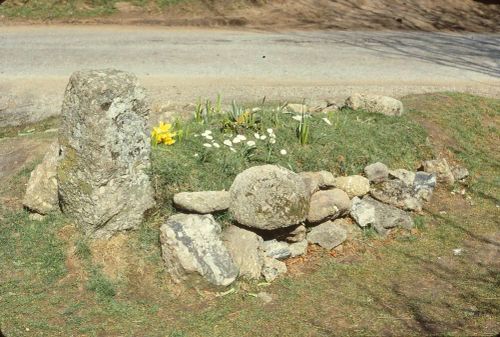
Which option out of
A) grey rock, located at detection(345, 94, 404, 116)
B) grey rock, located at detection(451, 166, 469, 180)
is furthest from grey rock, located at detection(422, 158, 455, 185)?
grey rock, located at detection(345, 94, 404, 116)

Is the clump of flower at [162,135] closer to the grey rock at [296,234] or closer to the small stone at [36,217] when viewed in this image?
the small stone at [36,217]

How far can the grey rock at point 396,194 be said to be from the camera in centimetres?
750

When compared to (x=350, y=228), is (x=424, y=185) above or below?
above

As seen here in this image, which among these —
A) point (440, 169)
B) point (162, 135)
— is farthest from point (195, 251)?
point (440, 169)

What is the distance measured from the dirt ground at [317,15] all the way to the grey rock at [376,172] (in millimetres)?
8087

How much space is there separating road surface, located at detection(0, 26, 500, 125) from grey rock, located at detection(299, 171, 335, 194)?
280cm

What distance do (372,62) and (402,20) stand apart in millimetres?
4975

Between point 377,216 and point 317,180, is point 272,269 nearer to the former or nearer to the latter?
point 317,180

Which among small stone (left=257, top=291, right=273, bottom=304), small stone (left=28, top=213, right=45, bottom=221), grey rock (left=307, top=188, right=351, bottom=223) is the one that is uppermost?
grey rock (left=307, top=188, right=351, bottom=223)

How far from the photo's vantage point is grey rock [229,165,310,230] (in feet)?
20.7

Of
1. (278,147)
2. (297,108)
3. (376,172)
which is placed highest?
(297,108)

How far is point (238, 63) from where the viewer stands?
11555 millimetres

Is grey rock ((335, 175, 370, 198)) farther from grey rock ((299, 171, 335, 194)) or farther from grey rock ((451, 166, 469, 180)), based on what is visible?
grey rock ((451, 166, 469, 180))

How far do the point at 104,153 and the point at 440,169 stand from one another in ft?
15.6
